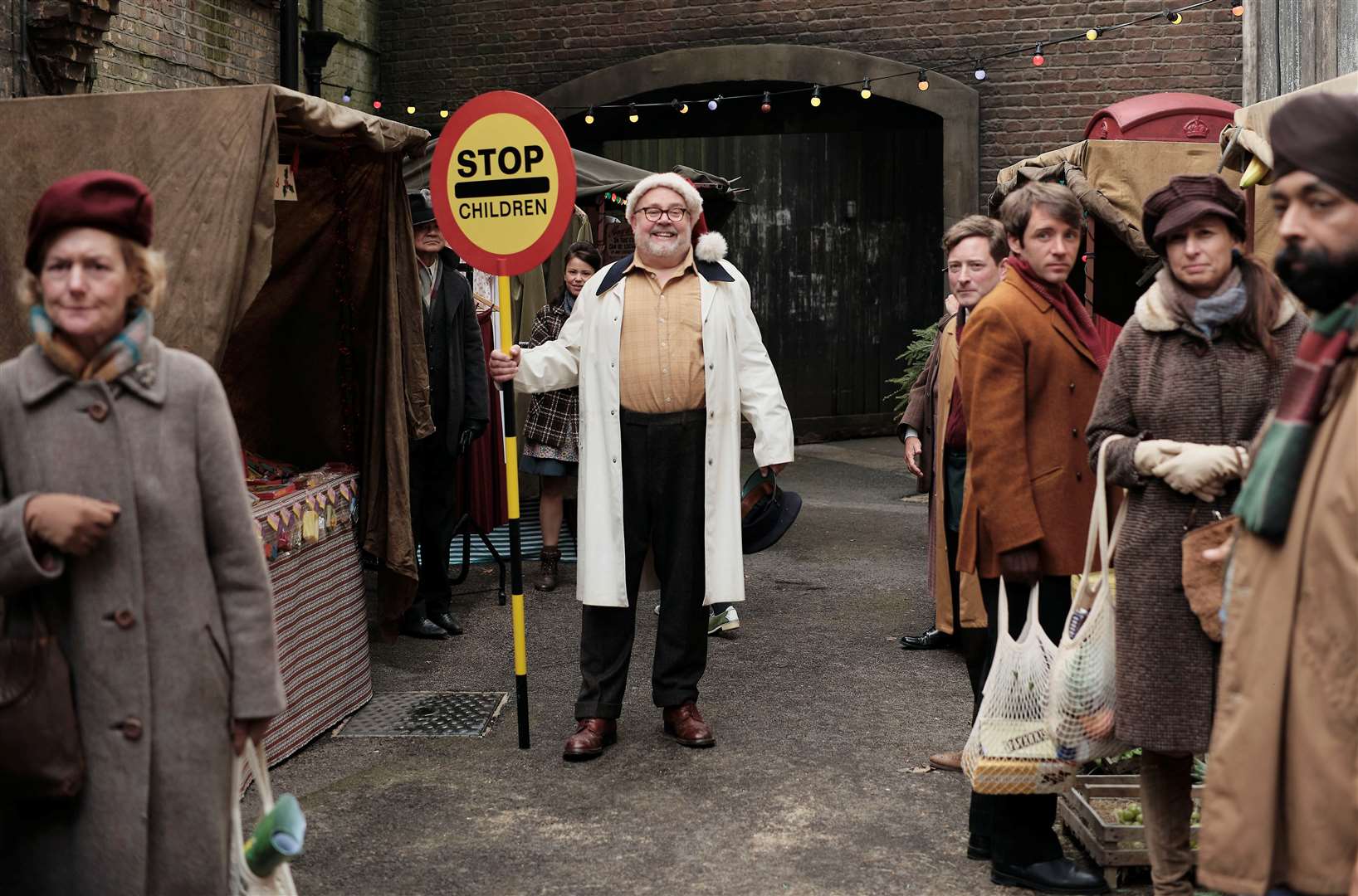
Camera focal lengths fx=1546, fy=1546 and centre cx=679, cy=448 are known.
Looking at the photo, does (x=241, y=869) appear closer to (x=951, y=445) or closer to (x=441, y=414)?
(x=951, y=445)

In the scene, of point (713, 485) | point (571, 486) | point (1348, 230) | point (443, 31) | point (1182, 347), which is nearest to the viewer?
point (1348, 230)

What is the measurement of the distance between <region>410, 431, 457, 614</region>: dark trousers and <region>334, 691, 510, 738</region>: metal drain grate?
1.17 metres

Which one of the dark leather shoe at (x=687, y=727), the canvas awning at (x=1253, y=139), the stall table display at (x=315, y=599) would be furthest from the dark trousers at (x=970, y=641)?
the stall table display at (x=315, y=599)

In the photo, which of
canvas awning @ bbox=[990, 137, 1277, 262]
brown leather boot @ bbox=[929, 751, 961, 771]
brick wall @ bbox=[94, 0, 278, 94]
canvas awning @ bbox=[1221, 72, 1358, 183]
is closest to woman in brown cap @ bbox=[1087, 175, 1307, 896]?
canvas awning @ bbox=[1221, 72, 1358, 183]

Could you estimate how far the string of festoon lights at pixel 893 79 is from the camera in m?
14.1

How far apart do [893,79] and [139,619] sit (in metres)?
12.9

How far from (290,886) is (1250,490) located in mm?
2097

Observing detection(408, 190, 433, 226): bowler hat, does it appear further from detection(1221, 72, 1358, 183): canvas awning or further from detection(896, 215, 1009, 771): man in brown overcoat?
detection(1221, 72, 1358, 183): canvas awning

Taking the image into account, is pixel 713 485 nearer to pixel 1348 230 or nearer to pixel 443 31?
pixel 1348 230

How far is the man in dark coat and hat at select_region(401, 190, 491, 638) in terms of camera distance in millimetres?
7641

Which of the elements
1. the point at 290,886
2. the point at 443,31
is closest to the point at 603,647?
the point at 290,886

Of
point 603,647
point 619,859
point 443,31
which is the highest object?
point 443,31

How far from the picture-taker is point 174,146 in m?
5.16

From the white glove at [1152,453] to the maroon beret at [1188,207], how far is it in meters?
0.51
